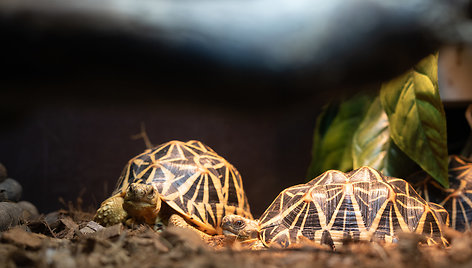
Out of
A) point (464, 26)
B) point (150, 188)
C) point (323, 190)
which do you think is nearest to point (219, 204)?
point (150, 188)

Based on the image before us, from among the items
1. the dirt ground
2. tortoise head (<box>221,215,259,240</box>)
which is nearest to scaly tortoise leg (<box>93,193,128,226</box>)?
tortoise head (<box>221,215,259,240</box>)

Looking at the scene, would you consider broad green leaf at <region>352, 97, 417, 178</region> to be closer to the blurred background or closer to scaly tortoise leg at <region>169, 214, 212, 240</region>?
scaly tortoise leg at <region>169, 214, 212, 240</region>

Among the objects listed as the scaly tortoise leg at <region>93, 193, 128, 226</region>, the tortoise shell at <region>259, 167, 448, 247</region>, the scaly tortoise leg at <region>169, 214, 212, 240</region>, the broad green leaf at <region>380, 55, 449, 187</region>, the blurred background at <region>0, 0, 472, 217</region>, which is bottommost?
the scaly tortoise leg at <region>169, 214, 212, 240</region>

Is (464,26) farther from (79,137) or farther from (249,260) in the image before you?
(79,137)

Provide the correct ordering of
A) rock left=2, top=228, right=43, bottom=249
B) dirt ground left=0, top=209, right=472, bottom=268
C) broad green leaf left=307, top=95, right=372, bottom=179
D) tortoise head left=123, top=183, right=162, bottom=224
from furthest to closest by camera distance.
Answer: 1. broad green leaf left=307, top=95, right=372, bottom=179
2. tortoise head left=123, top=183, right=162, bottom=224
3. rock left=2, top=228, right=43, bottom=249
4. dirt ground left=0, top=209, right=472, bottom=268

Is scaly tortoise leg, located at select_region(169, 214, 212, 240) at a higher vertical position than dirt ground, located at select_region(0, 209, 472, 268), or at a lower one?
lower

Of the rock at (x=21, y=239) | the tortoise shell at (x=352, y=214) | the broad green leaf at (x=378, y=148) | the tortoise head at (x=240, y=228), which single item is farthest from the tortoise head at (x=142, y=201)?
the broad green leaf at (x=378, y=148)
